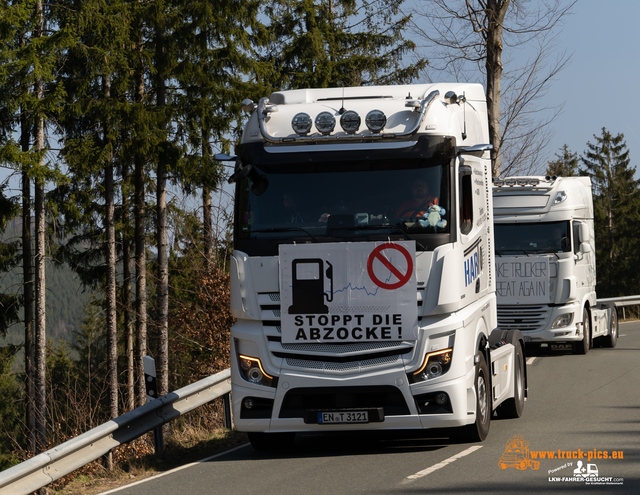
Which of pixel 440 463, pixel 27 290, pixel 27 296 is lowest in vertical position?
pixel 440 463

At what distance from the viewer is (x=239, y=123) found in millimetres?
24422

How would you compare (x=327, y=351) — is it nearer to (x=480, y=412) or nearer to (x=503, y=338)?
(x=480, y=412)

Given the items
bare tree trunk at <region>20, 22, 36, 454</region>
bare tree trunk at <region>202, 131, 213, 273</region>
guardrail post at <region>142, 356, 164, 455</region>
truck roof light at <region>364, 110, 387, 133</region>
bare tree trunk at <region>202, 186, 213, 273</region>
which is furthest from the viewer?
bare tree trunk at <region>20, 22, 36, 454</region>

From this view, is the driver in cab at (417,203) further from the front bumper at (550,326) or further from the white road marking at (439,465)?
the front bumper at (550,326)

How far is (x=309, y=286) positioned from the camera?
26.5 feet

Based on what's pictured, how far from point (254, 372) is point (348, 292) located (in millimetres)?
1215

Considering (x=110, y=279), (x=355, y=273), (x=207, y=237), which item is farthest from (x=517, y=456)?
(x=110, y=279)

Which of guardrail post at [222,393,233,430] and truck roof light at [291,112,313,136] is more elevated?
truck roof light at [291,112,313,136]

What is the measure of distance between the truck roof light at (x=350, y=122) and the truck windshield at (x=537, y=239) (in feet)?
29.3

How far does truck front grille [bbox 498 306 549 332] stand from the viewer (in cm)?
1677

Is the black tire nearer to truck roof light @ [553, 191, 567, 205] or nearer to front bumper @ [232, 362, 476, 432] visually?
front bumper @ [232, 362, 476, 432]

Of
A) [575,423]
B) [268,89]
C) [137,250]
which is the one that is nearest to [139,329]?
[137,250]

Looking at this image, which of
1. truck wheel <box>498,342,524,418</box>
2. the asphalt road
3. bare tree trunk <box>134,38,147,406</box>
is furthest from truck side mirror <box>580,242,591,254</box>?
bare tree trunk <box>134,38,147,406</box>

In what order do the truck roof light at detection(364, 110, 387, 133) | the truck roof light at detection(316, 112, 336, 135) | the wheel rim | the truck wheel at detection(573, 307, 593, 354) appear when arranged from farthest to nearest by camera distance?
the truck wheel at detection(573, 307, 593, 354) < the wheel rim < the truck roof light at detection(316, 112, 336, 135) < the truck roof light at detection(364, 110, 387, 133)
